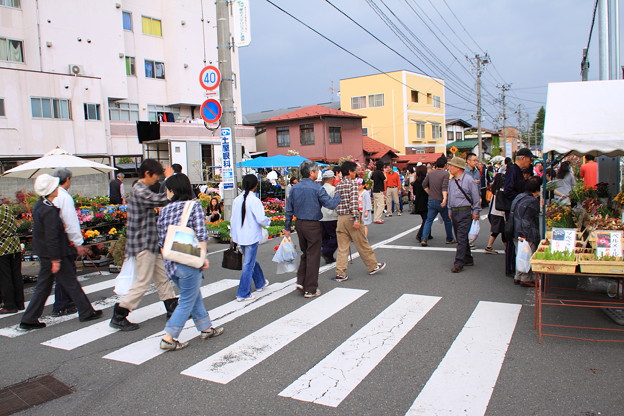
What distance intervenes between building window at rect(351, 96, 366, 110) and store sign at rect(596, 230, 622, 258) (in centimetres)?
4565

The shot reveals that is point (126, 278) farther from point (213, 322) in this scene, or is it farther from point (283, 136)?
point (283, 136)

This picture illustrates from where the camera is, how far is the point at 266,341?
5062 millimetres

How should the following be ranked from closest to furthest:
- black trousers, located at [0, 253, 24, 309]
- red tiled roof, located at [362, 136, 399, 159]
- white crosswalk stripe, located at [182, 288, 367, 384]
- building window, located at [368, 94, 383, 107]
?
white crosswalk stripe, located at [182, 288, 367, 384], black trousers, located at [0, 253, 24, 309], red tiled roof, located at [362, 136, 399, 159], building window, located at [368, 94, 383, 107]

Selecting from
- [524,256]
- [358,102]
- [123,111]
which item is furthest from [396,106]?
[524,256]

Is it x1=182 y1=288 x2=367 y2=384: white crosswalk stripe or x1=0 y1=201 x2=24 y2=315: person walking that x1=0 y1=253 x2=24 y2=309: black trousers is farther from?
x1=182 y1=288 x2=367 y2=384: white crosswalk stripe

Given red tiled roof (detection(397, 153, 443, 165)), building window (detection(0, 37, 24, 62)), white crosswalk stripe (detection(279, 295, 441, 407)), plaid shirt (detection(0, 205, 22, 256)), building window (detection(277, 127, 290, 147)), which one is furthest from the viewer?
red tiled roof (detection(397, 153, 443, 165))

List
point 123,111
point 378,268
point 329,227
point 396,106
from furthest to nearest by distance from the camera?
point 396,106, point 123,111, point 329,227, point 378,268

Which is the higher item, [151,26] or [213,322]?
[151,26]

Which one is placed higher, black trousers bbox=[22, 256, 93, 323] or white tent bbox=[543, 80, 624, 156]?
white tent bbox=[543, 80, 624, 156]

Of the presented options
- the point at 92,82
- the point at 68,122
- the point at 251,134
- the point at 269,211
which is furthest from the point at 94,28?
the point at 269,211

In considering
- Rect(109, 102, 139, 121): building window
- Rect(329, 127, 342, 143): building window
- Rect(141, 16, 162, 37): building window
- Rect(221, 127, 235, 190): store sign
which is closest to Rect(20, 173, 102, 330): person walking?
Rect(221, 127, 235, 190): store sign

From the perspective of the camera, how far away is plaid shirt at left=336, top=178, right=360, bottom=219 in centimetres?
740

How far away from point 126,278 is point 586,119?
5683 mm

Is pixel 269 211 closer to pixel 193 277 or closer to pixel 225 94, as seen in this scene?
pixel 225 94
